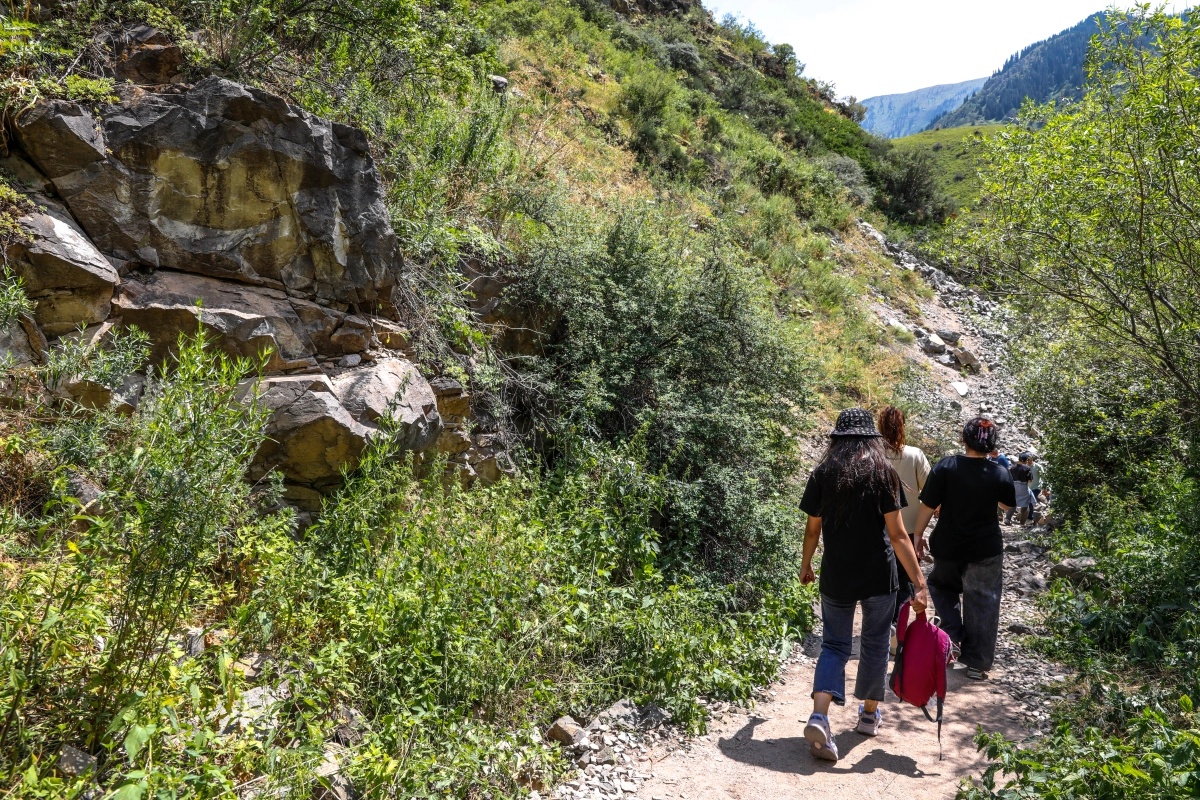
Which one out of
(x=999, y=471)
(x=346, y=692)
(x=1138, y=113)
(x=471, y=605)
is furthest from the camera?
(x=1138, y=113)

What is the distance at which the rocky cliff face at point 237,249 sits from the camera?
403cm

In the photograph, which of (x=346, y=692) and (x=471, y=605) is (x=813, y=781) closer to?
(x=471, y=605)

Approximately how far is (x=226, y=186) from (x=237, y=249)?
432 millimetres

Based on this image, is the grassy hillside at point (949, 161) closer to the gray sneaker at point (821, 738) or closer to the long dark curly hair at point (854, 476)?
the long dark curly hair at point (854, 476)

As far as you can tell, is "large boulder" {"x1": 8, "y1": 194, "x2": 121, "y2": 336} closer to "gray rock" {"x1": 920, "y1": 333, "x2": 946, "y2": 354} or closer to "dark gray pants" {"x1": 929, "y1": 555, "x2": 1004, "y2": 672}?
"dark gray pants" {"x1": 929, "y1": 555, "x2": 1004, "y2": 672}

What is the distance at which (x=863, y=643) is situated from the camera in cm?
393

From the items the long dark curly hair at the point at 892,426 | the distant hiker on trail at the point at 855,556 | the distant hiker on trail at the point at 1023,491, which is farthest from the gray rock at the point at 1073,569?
the distant hiker on trail at the point at 855,556

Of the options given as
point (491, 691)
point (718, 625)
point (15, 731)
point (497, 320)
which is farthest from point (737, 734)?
point (497, 320)

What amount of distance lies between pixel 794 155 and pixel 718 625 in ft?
64.0

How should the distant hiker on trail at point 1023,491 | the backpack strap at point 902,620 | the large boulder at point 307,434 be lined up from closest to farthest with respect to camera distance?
the backpack strap at point 902,620, the large boulder at point 307,434, the distant hiker on trail at point 1023,491

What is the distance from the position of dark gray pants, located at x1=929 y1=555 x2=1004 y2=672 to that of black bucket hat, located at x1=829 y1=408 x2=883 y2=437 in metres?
1.75

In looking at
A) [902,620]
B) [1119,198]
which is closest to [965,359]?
[1119,198]

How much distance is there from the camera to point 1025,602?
6.79 meters

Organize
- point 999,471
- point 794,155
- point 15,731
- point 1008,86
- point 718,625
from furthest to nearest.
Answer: point 1008,86 → point 794,155 → point 718,625 → point 999,471 → point 15,731
